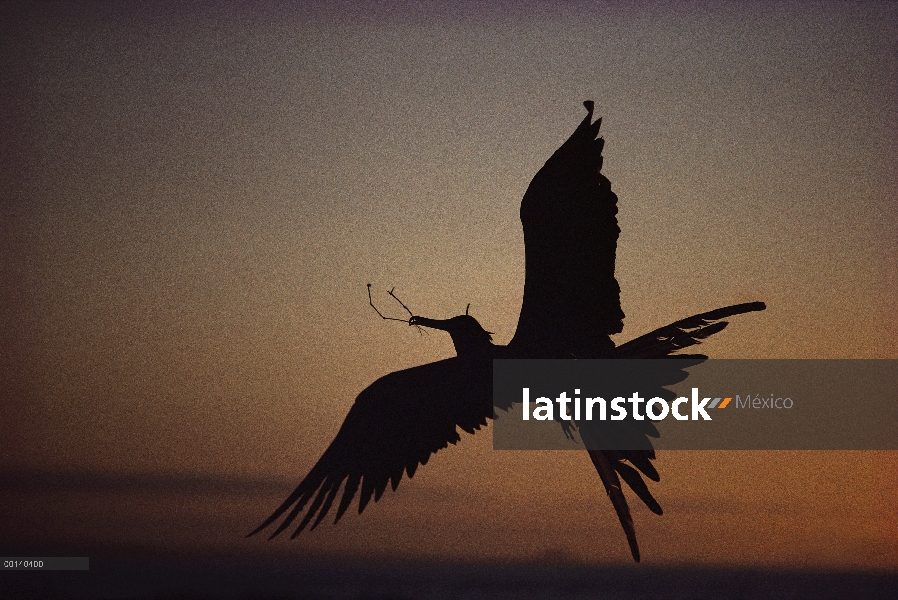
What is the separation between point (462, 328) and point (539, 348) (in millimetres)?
626

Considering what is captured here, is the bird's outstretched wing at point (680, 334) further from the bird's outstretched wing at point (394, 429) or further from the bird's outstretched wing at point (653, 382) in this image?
the bird's outstretched wing at point (394, 429)

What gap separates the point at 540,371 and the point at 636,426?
0.88m

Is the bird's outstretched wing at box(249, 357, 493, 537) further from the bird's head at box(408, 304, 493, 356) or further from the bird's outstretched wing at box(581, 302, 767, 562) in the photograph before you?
the bird's outstretched wing at box(581, 302, 767, 562)

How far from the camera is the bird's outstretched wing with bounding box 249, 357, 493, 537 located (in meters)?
7.38

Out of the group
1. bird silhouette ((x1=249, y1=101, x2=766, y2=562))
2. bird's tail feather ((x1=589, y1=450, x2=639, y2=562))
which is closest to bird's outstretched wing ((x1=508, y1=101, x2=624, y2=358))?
bird silhouette ((x1=249, y1=101, x2=766, y2=562))

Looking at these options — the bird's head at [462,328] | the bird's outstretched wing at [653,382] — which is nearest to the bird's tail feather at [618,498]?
the bird's outstretched wing at [653,382]

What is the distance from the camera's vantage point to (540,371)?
7410 mm

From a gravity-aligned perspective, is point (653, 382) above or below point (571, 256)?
below

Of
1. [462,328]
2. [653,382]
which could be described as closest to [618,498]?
[653,382]

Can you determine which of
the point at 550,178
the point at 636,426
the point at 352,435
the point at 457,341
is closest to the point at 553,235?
the point at 550,178

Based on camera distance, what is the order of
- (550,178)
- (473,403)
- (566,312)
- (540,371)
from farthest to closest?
(473,403), (540,371), (566,312), (550,178)

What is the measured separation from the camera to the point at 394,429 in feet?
25.2

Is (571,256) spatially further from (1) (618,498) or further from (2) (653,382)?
(1) (618,498)

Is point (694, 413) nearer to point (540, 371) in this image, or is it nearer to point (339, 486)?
point (540, 371)
